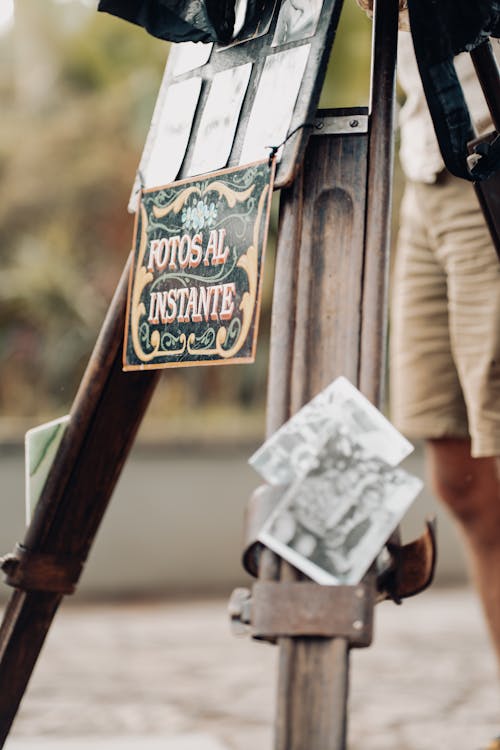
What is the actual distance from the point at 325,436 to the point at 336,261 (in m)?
0.19

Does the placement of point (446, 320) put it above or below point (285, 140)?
above

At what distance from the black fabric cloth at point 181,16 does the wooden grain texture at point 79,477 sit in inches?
11.2

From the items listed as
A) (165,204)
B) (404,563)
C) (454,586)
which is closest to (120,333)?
(165,204)

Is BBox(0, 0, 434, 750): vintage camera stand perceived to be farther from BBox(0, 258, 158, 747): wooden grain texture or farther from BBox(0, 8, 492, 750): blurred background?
BBox(0, 8, 492, 750): blurred background

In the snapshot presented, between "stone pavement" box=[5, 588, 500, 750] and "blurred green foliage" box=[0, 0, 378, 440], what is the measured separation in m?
1.54

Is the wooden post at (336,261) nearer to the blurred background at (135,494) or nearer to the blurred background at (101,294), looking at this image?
the blurred background at (135,494)

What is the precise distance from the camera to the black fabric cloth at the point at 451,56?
118 cm

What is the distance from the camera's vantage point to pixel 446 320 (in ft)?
5.98

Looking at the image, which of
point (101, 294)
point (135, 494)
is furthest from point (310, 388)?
point (101, 294)

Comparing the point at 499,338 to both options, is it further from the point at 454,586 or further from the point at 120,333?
the point at 454,586

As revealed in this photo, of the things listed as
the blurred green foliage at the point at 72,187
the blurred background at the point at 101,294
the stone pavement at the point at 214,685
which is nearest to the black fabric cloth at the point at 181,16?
the stone pavement at the point at 214,685

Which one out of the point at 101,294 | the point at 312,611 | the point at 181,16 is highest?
the point at 101,294

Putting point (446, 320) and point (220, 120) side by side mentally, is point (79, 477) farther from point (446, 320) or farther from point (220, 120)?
point (446, 320)

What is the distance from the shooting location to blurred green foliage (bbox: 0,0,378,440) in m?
5.47
